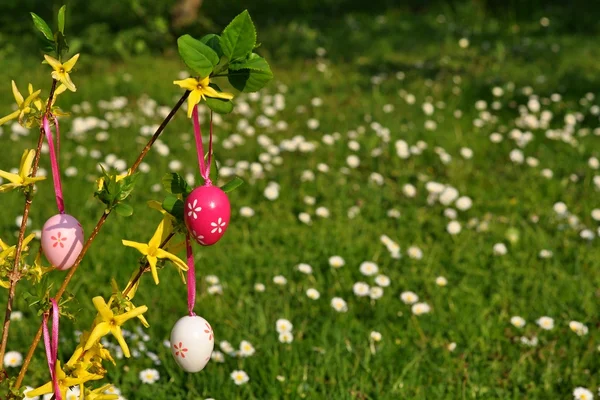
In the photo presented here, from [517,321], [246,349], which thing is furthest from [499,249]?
[246,349]

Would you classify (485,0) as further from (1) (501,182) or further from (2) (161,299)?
(2) (161,299)

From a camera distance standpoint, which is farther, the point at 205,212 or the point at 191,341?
the point at 191,341

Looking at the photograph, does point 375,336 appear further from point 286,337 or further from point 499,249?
point 499,249

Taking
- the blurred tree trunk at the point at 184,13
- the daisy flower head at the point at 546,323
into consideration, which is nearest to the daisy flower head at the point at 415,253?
the daisy flower head at the point at 546,323

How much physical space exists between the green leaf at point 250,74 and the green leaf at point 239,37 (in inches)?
0.8

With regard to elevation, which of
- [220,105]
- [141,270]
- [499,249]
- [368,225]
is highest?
[220,105]

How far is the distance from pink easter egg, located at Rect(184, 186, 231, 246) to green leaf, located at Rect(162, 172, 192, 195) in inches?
2.8

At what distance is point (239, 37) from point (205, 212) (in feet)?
1.02

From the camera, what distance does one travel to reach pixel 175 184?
1338 millimetres

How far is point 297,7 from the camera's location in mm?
9391

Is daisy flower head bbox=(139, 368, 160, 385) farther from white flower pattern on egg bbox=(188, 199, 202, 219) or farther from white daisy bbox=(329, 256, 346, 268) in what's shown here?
white flower pattern on egg bbox=(188, 199, 202, 219)

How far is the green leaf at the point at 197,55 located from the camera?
1.16 metres

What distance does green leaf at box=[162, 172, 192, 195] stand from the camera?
133 cm

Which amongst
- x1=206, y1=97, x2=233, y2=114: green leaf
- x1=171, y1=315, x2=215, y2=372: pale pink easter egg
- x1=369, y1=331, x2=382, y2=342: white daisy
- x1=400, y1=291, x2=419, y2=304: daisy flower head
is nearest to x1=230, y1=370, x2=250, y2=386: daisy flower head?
x1=369, y1=331, x2=382, y2=342: white daisy
